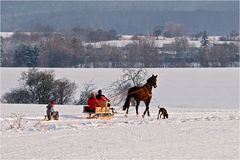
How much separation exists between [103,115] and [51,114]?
1.66 meters

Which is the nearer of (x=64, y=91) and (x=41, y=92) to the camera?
(x=41, y=92)

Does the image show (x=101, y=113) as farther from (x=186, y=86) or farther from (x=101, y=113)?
(x=186, y=86)

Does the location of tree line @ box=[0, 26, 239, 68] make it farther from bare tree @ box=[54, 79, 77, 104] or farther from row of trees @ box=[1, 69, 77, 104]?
row of trees @ box=[1, 69, 77, 104]

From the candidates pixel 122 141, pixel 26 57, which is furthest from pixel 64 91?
pixel 26 57

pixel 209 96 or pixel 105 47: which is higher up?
pixel 105 47

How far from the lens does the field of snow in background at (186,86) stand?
54.5 metres

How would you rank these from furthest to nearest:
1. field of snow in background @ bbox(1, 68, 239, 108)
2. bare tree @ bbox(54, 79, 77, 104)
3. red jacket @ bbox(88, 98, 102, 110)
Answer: field of snow in background @ bbox(1, 68, 239, 108) → bare tree @ bbox(54, 79, 77, 104) → red jacket @ bbox(88, 98, 102, 110)

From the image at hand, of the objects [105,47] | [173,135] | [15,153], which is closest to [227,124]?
[173,135]

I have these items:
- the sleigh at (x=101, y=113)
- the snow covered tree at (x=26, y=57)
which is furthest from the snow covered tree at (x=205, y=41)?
the sleigh at (x=101, y=113)

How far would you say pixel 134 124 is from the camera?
1766cm

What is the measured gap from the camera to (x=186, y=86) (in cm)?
7094

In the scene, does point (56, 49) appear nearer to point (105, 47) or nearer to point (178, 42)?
point (105, 47)

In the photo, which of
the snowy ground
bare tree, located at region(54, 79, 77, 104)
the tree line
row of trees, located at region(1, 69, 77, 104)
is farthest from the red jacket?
the tree line

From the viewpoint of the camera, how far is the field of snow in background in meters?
54.5
